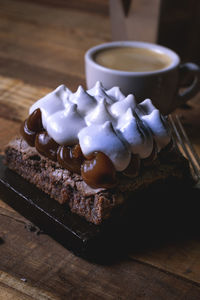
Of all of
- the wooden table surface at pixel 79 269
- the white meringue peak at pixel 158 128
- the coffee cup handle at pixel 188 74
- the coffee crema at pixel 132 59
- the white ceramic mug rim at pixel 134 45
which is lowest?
the wooden table surface at pixel 79 269

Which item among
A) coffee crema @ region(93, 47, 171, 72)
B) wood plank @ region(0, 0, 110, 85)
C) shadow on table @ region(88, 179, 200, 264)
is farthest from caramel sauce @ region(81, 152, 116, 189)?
wood plank @ region(0, 0, 110, 85)

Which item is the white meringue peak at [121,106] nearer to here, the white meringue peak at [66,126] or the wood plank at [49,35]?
the white meringue peak at [66,126]

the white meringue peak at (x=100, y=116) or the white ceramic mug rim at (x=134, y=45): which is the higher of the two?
the white meringue peak at (x=100, y=116)

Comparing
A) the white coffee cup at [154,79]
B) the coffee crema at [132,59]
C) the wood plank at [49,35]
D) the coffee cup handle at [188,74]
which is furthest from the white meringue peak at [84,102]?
the wood plank at [49,35]

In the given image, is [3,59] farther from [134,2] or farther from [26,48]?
[134,2]

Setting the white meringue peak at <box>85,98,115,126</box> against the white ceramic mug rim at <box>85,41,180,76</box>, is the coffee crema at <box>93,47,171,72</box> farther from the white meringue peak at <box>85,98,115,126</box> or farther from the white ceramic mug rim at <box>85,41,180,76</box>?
the white meringue peak at <box>85,98,115,126</box>

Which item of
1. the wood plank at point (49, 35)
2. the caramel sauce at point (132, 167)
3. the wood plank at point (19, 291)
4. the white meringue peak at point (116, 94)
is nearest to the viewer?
the wood plank at point (19, 291)

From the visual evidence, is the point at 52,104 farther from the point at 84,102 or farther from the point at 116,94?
the point at 116,94
